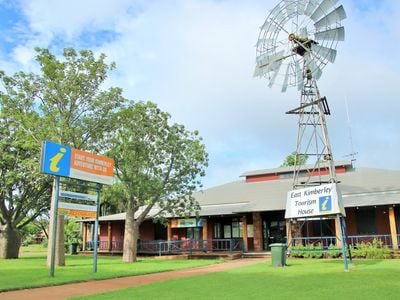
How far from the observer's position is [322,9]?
832 inches

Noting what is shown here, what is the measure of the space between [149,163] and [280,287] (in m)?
13.8

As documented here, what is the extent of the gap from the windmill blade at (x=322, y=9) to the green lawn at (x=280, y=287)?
1259 cm

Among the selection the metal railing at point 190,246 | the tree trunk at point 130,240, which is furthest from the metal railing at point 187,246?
the tree trunk at point 130,240

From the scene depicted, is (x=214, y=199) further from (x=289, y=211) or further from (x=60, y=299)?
(x=60, y=299)

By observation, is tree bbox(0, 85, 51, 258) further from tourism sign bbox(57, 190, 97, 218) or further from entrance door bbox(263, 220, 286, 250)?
entrance door bbox(263, 220, 286, 250)

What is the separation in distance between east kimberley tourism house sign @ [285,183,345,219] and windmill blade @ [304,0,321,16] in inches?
355

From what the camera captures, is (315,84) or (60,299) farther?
(315,84)

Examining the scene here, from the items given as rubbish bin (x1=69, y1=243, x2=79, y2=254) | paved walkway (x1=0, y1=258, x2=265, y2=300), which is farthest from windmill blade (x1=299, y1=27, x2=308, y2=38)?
rubbish bin (x1=69, y1=243, x2=79, y2=254)

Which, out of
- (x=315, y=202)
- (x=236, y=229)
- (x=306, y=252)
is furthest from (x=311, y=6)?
(x=236, y=229)

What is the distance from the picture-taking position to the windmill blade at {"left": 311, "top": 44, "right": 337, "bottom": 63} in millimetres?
21234

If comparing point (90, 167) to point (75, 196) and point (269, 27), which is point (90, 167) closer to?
point (75, 196)

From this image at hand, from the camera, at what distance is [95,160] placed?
718 inches

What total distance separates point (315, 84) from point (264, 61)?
324 cm

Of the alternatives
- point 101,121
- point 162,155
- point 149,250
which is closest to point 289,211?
point 162,155
